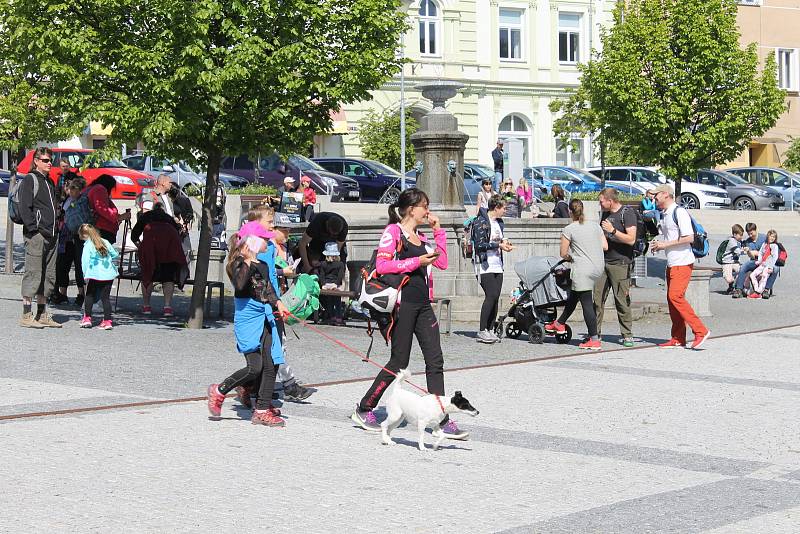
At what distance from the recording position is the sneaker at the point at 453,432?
9.05 meters

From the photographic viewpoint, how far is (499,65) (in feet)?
187

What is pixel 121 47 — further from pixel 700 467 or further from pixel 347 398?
pixel 700 467

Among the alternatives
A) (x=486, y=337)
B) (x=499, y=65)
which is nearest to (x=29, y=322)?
(x=486, y=337)

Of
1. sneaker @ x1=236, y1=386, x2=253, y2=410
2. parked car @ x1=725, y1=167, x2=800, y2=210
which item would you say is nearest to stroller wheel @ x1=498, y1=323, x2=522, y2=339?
sneaker @ x1=236, y1=386, x2=253, y2=410

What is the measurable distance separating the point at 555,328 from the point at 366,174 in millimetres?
26424

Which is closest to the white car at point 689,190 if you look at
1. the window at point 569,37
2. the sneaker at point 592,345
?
the window at point 569,37

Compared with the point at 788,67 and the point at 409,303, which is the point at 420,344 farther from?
the point at 788,67

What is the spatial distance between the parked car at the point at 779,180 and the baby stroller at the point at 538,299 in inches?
1147

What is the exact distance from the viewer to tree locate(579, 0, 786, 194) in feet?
101

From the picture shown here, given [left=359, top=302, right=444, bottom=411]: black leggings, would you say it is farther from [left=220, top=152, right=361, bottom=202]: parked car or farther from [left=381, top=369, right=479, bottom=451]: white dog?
[left=220, top=152, right=361, bottom=202]: parked car

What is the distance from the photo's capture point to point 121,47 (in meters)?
15.0

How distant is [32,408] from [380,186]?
31.6 metres

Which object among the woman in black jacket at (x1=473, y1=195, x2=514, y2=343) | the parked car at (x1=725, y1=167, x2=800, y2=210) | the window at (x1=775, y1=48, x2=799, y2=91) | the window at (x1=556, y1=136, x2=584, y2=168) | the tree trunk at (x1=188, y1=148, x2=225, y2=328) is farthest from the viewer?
the window at (x1=775, y1=48, x2=799, y2=91)

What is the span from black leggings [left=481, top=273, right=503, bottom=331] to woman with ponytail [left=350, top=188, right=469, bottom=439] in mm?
5403
